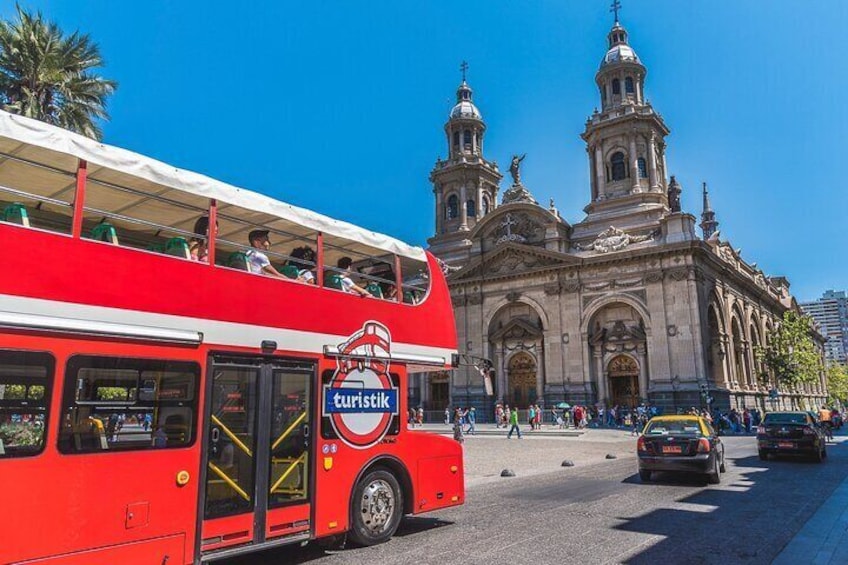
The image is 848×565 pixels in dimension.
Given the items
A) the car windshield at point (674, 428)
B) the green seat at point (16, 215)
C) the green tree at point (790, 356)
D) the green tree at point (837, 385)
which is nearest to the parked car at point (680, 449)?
the car windshield at point (674, 428)

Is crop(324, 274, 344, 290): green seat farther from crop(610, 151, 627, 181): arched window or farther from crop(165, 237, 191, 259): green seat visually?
crop(610, 151, 627, 181): arched window

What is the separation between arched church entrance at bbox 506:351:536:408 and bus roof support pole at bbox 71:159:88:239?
149ft

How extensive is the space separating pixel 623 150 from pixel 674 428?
42.4m

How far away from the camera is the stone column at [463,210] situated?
61062mm

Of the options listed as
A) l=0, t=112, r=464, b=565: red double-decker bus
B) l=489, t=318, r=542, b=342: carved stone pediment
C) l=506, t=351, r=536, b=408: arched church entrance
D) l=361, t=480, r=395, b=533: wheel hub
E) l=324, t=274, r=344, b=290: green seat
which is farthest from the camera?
l=506, t=351, r=536, b=408: arched church entrance

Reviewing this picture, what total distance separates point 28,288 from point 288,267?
10.4ft

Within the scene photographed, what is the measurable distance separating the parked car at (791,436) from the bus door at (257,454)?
17901 mm

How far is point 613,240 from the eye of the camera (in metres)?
46.6

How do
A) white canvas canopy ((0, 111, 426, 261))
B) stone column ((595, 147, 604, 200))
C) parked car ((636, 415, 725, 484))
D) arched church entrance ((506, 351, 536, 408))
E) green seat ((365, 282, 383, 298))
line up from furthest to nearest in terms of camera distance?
1. stone column ((595, 147, 604, 200))
2. arched church entrance ((506, 351, 536, 408))
3. parked car ((636, 415, 725, 484))
4. green seat ((365, 282, 383, 298))
5. white canvas canopy ((0, 111, 426, 261))

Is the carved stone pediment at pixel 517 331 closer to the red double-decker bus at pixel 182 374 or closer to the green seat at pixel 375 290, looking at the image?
the red double-decker bus at pixel 182 374

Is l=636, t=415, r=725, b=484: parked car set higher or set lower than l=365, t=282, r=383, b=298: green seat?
lower

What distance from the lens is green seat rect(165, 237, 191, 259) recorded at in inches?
252

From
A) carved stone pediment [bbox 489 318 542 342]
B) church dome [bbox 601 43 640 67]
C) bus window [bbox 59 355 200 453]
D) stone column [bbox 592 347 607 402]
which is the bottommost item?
bus window [bbox 59 355 200 453]

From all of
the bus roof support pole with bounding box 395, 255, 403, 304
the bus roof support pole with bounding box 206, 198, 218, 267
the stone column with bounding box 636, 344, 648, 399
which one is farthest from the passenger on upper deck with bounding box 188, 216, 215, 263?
the stone column with bounding box 636, 344, 648, 399
